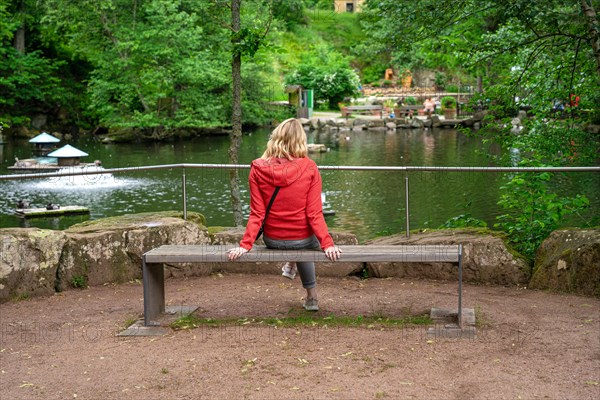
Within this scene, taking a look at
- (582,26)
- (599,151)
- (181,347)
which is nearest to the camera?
(181,347)

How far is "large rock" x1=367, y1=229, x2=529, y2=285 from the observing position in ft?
25.6

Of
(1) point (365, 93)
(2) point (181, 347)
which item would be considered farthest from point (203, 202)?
(1) point (365, 93)

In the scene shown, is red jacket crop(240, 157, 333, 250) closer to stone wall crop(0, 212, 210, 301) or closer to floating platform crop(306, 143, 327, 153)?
stone wall crop(0, 212, 210, 301)

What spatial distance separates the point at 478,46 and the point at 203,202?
6.87 metres

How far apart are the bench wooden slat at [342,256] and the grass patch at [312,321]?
1.74ft

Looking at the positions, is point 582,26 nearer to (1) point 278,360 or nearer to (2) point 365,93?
(1) point 278,360

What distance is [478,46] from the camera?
1000 cm

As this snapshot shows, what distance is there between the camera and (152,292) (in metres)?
6.44

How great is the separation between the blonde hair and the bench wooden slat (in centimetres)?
72

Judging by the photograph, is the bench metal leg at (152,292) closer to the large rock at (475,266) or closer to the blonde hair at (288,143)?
the blonde hair at (288,143)

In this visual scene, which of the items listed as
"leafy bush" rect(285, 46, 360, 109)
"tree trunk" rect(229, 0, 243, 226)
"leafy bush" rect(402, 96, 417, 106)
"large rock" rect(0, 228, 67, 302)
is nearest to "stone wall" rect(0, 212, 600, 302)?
"large rock" rect(0, 228, 67, 302)

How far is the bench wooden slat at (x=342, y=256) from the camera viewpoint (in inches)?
237

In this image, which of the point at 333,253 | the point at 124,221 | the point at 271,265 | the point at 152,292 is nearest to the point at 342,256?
the point at 333,253

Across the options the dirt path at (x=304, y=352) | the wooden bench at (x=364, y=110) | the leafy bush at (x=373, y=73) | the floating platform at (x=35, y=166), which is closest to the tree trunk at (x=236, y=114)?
the dirt path at (x=304, y=352)
